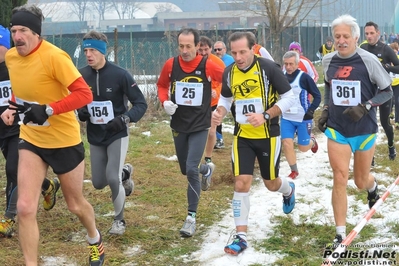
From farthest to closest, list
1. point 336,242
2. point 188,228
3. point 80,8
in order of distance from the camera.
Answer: point 80,8 → point 188,228 → point 336,242

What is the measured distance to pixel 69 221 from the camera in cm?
667

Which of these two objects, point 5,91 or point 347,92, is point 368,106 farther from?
point 5,91

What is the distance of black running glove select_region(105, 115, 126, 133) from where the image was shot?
577 centimetres

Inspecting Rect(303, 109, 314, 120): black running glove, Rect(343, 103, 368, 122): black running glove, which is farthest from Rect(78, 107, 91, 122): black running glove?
Rect(303, 109, 314, 120): black running glove

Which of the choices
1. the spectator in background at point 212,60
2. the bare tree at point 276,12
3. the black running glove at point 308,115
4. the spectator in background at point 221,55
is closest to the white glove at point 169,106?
the spectator in background at point 212,60

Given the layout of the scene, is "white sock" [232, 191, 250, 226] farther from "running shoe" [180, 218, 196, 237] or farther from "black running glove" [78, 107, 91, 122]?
"black running glove" [78, 107, 91, 122]

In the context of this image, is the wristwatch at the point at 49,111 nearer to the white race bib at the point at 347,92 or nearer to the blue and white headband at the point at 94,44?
the blue and white headband at the point at 94,44

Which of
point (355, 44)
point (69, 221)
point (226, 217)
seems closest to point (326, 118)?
point (355, 44)

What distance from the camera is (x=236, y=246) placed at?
5555mm

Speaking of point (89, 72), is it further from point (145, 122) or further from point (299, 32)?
point (299, 32)

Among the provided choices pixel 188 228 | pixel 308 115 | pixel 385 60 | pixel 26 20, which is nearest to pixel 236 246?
pixel 188 228

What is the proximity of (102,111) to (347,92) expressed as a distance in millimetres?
2330

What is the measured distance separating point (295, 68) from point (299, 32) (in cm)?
2349

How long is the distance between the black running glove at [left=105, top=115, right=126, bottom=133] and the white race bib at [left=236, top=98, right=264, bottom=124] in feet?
3.54
